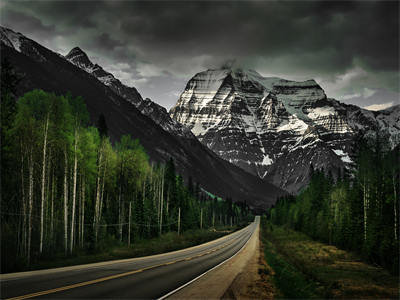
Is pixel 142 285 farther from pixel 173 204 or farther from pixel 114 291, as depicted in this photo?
pixel 173 204

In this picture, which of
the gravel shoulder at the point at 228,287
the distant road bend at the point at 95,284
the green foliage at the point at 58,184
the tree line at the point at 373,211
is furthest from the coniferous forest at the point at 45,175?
the tree line at the point at 373,211

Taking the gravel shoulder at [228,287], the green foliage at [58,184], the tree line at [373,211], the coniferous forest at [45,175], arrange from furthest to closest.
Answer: the tree line at [373,211] < the green foliage at [58,184] < the coniferous forest at [45,175] < the gravel shoulder at [228,287]

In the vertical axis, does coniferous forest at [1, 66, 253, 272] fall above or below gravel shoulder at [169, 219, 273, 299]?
above

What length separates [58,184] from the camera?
119ft

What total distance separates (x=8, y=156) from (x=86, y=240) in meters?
13.9

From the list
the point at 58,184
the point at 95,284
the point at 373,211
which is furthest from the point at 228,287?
the point at 58,184

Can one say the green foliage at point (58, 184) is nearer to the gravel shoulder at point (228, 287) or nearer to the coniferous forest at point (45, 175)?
the coniferous forest at point (45, 175)

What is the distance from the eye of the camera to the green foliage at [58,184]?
989 inches

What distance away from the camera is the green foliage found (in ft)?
82.4

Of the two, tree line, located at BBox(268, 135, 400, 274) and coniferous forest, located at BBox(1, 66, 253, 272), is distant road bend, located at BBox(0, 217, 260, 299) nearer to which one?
coniferous forest, located at BBox(1, 66, 253, 272)

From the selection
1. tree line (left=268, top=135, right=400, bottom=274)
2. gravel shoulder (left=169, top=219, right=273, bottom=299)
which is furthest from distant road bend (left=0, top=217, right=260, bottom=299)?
tree line (left=268, top=135, right=400, bottom=274)

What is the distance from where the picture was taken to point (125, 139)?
47.8 m

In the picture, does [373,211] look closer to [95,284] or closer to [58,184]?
[95,284]

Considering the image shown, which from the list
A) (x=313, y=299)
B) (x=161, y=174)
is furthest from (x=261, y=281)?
(x=161, y=174)
